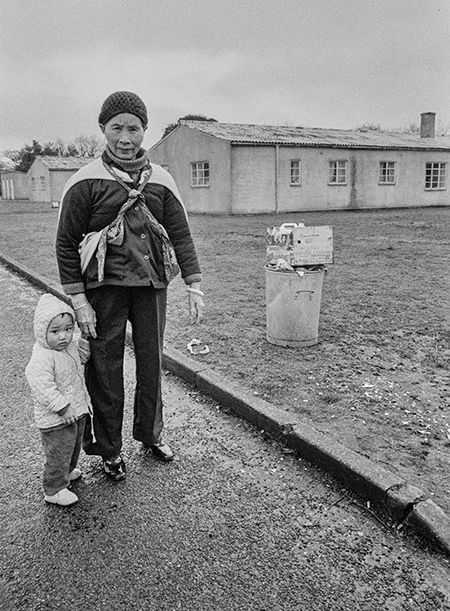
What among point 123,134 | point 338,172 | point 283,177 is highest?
point 338,172

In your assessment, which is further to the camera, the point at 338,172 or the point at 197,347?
the point at 338,172

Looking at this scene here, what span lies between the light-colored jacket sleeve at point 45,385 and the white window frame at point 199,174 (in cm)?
2306

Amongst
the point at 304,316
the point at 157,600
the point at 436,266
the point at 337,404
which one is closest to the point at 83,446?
the point at 157,600

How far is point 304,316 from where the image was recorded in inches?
196

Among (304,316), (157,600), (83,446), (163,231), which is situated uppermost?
(163,231)

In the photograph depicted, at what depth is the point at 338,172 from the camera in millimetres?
26688

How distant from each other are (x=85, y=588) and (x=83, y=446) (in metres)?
1.04

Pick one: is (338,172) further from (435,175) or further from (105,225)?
(105,225)

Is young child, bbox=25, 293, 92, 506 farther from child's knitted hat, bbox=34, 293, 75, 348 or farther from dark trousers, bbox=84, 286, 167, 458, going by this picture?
dark trousers, bbox=84, 286, 167, 458

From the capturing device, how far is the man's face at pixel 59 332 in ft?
8.95

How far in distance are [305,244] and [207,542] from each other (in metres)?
2.98

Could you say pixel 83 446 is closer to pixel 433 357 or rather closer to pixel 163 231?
pixel 163 231

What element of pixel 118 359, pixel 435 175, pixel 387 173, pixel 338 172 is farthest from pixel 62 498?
pixel 435 175

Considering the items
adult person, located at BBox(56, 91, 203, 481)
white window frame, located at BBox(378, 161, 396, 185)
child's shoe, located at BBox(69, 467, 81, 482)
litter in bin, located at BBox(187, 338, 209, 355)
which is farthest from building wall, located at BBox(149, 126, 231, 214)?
child's shoe, located at BBox(69, 467, 81, 482)
